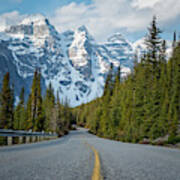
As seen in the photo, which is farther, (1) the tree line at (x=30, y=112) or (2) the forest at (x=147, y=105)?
(1) the tree line at (x=30, y=112)

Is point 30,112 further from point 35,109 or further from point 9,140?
point 9,140

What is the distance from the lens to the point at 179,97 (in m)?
27.9

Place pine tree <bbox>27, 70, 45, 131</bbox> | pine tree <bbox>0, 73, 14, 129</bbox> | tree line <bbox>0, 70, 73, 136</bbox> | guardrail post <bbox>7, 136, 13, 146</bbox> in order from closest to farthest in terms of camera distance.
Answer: guardrail post <bbox>7, 136, 13, 146</bbox>
pine tree <bbox>0, 73, 14, 129</bbox>
tree line <bbox>0, 70, 73, 136</bbox>
pine tree <bbox>27, 70, 45, 131</bbox>

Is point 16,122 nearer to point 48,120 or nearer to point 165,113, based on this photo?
point 48,120

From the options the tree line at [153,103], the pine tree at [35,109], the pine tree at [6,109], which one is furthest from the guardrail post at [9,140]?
the pine tree at [35,109]

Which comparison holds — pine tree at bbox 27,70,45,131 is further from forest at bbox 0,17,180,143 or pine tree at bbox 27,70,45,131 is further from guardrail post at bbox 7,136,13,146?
guardrail post at bbox 7,136,13,146

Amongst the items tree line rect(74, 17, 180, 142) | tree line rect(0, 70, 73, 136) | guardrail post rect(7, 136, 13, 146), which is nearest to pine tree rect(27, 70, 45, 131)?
tree line rect(0, 70, 73, 136)

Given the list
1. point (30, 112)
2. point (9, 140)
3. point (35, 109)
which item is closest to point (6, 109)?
point (35, 109)

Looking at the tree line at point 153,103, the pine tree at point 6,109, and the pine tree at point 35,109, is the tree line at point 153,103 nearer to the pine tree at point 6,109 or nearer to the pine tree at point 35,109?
the pine tree at point 35,109

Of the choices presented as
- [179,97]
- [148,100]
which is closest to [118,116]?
[148,100]

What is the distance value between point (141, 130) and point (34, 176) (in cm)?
2572

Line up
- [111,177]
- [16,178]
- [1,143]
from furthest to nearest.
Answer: [1,143], [111,177], [16,178]

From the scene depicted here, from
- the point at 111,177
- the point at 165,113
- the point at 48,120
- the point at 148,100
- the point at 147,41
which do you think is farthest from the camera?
the point at 48,120

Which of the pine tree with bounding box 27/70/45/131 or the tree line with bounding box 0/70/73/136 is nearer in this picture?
the tree line with bounding box 0/70/73/136
